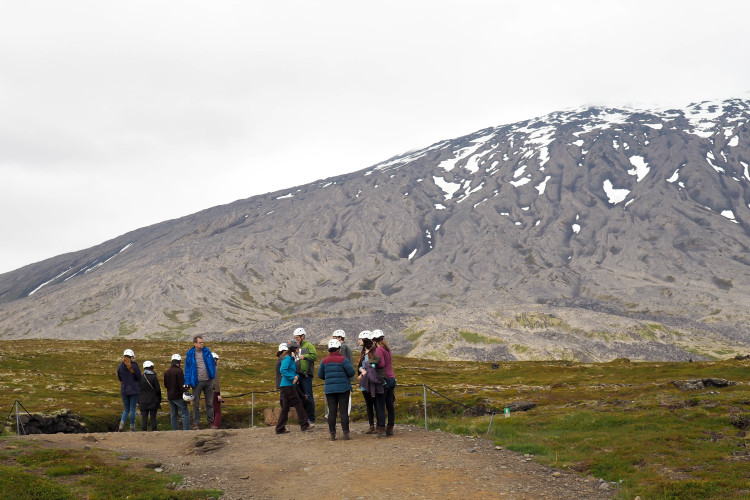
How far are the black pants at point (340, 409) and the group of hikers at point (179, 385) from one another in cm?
699

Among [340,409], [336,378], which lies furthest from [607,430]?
[336,378]

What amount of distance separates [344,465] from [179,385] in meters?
11.6

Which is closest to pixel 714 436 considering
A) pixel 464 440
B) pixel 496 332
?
pixel 464 440

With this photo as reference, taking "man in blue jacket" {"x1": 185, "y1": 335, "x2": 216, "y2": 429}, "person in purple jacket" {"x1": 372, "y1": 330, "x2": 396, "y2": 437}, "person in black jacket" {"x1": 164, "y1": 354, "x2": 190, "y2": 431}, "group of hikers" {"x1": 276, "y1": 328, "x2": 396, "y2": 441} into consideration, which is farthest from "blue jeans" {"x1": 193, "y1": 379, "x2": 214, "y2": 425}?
"person in purple jacket" {"x1": 372, "y1": 330, "x2": 396, "y2": 437}

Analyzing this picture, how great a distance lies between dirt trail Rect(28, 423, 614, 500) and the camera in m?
14.1

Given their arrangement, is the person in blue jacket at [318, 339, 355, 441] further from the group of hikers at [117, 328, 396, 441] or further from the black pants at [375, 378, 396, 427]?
the black pants at [375, 378, 396, 427]

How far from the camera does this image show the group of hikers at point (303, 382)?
20.1 m

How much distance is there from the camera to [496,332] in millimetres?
168500

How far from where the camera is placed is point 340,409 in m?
20.2

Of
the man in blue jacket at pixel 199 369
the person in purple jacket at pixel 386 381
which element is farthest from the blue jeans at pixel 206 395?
the person in purple jacket at pixel 386 381

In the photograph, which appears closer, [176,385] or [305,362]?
[305,362]

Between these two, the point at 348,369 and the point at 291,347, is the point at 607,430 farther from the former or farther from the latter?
the point at 291,347

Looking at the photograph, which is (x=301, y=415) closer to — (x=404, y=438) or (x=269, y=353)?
(x=404, y=438)

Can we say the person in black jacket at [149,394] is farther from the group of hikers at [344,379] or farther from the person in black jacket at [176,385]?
the group of hikers at [344,379]
